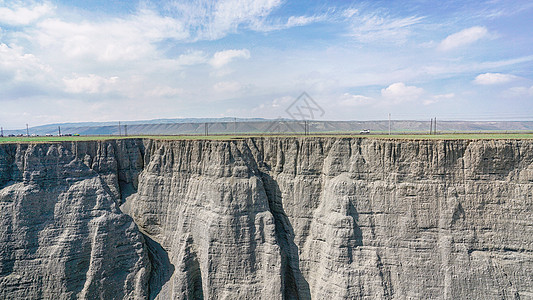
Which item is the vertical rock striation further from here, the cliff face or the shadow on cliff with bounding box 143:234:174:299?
the shadow on cliff with bounding box 143:234:174:299

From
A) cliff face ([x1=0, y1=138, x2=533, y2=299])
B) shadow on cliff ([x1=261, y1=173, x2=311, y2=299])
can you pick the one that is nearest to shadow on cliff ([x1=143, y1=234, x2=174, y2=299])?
cliff face ([x1=0, y1=138, x2=533, y2=299])

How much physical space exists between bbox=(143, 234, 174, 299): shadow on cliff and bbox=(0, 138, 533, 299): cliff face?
11 cm

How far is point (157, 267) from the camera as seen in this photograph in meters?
27.7

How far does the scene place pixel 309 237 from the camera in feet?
84.2

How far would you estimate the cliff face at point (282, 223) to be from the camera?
21703mm

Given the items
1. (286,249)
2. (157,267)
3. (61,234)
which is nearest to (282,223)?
(286,249)

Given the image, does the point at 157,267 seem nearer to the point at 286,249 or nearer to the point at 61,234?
the point at 61,234

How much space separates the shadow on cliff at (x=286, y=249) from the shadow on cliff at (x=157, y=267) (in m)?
11.2

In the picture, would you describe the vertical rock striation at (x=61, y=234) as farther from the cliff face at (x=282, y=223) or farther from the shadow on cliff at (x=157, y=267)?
the shadow on cliff at (x=157, y=267)

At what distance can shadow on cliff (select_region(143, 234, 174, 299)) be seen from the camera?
87.1 feet

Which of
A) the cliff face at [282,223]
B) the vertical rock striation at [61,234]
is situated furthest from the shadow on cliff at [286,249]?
the vertical rock striation at [61,234]

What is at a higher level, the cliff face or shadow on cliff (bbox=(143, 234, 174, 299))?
the cliff face

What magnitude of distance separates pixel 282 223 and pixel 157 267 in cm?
1337

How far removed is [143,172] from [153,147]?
123 inches
